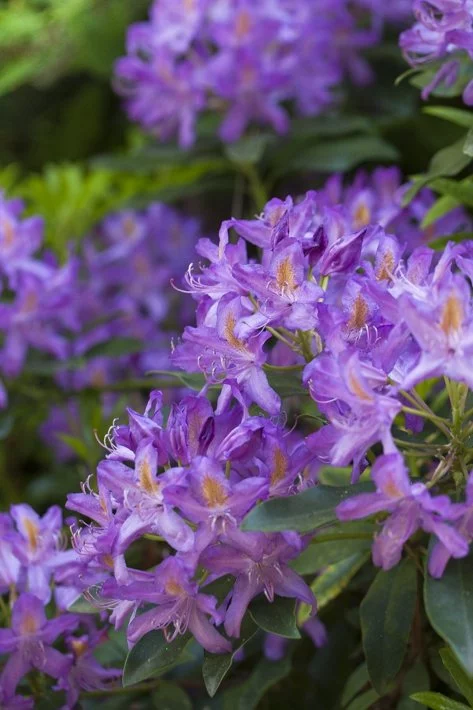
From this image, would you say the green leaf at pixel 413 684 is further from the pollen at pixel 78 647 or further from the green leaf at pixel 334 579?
the pollen at pixel 78 647

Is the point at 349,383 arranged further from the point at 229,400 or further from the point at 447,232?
the point at 447,232

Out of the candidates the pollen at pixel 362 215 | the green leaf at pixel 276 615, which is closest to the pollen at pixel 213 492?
the green leaf at pixel 276 615

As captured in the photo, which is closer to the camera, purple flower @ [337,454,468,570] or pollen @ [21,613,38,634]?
purple flower @ [337,454,468,570]

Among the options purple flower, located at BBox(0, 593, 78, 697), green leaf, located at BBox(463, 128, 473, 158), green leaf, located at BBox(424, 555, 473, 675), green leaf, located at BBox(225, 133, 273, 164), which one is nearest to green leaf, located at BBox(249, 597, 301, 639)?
green leaf, located at BBox(424, 555, 473, 675)

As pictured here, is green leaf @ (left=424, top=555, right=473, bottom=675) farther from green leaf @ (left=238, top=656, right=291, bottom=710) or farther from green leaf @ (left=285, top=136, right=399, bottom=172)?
green leaf @ (left=285, top=136, right=399, bottom=172)

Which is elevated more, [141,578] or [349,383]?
[349,383]

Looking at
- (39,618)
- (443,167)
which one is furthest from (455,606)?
(443,167)

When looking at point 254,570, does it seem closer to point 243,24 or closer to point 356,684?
point 356,684

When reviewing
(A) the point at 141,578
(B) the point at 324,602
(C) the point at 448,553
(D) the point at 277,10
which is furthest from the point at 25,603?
(D) the point at 277,10
